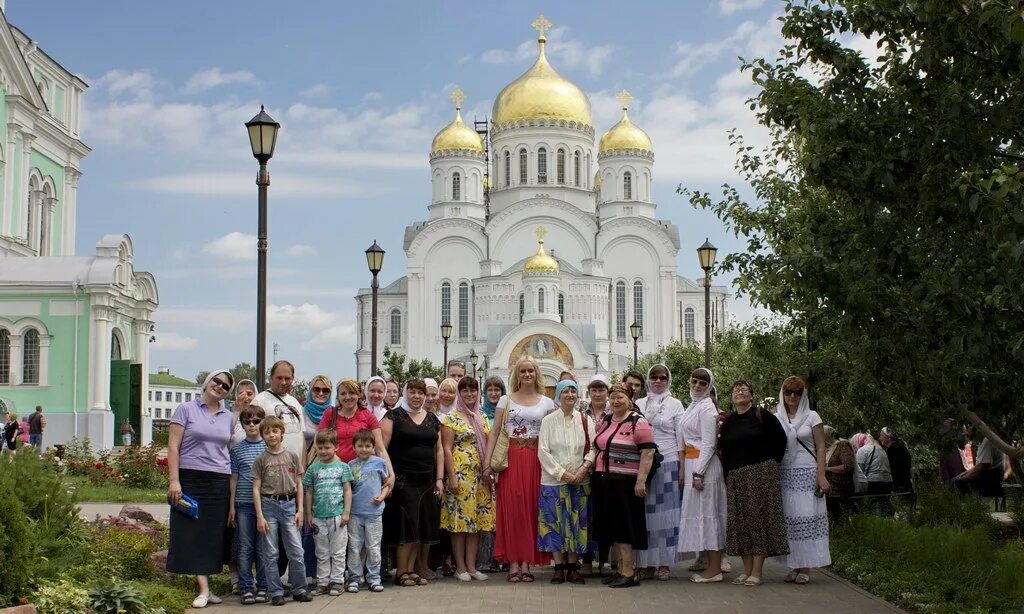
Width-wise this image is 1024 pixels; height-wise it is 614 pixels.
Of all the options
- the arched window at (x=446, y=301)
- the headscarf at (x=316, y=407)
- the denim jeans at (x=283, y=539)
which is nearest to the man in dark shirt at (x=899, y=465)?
the headscarf at (x=316, y=407)

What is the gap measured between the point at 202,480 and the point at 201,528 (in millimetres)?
362

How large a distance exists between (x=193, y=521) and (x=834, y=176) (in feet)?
17.8

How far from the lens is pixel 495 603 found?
29.7 ft

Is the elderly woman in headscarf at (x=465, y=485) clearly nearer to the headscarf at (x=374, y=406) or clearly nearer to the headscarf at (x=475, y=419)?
the headscarf at (x=475, y=419)

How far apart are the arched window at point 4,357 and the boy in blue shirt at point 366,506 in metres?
23.1

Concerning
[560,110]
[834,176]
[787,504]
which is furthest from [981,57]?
[560,110]

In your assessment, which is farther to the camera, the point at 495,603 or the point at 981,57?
the point at 495,603

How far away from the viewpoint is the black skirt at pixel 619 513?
995cm

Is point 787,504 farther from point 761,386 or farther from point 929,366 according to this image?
point 761,386

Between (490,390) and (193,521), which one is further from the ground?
(490,390)

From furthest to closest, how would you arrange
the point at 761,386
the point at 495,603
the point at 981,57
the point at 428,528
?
the point at 761,386, the point at 428,528, the point at 495,603, the point at 981,57

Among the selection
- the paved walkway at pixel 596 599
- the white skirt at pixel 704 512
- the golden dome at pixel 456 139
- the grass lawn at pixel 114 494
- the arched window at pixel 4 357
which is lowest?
the paved walkway at pixel 596 599

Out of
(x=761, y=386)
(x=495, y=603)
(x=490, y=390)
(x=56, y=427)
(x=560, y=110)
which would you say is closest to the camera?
(x=495, y=603)

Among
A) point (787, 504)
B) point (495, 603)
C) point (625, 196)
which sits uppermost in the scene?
point (625, 196)
